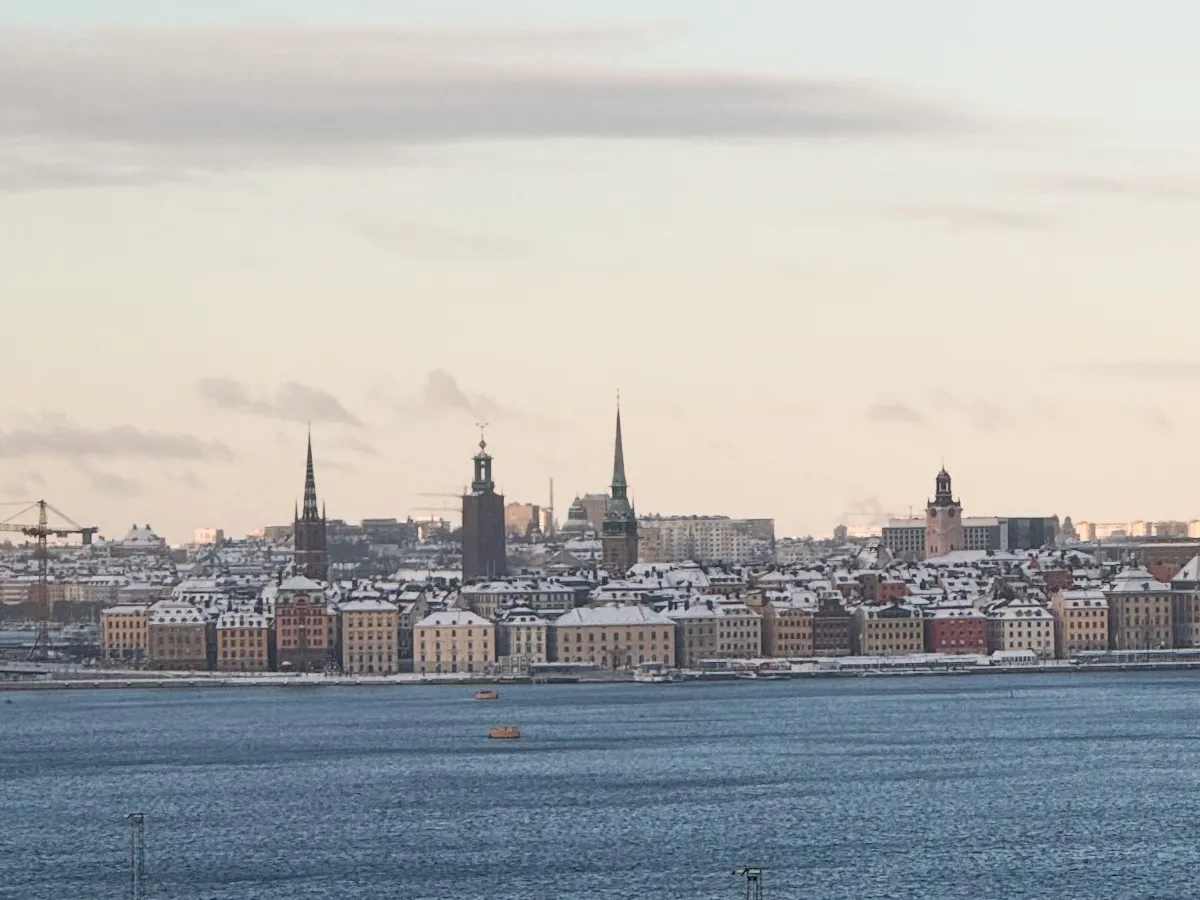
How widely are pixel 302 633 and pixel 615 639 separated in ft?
44.3

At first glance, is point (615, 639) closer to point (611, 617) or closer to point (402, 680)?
point (611, 617)

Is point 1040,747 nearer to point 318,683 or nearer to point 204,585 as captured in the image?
point 318,683

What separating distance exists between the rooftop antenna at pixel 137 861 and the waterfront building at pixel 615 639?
74167mm

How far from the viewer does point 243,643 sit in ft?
442

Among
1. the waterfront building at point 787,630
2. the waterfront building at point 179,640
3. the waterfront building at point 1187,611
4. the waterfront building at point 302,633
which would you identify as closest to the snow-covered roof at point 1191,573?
the waterfront building at point 1187,611

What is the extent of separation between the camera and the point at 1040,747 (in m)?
81.3

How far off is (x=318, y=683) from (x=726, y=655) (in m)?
19.4

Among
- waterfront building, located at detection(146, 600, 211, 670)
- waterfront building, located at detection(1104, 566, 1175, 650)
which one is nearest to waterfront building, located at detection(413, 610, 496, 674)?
waterfront building, located at detection(146, 600, 211, 670)

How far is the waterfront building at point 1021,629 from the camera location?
450 ft

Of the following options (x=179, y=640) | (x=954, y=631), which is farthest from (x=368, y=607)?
(x=954, y=631)

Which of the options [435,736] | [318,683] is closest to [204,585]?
[318,683]

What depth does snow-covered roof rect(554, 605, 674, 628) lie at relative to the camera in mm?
132375

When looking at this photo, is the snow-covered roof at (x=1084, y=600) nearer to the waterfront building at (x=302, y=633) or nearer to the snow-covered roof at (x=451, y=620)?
the snow-covered roof at (x=451, y=620)

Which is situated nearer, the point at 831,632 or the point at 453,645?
the point at 453,645
